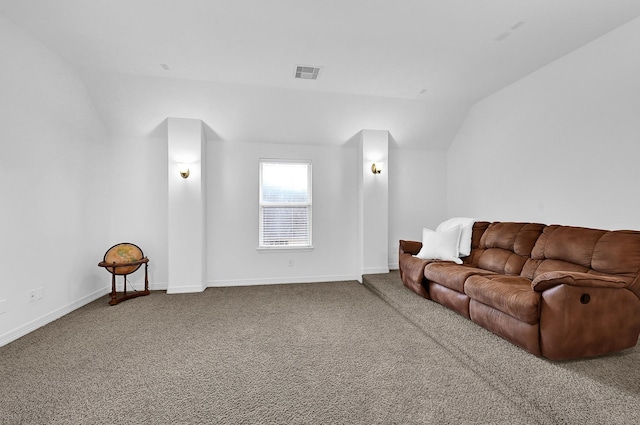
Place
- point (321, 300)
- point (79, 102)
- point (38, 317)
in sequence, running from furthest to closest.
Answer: point (321, 300)
point (79, 102)
point (38, 317)

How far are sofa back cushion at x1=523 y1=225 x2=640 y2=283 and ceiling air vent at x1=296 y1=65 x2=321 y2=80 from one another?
3.23 metres

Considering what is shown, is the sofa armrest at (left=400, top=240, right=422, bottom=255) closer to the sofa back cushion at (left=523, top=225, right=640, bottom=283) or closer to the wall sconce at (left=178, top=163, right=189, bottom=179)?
the sofa back cushion at (left=523, top=225, right=640, bottom=283)

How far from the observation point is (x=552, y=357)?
81.7 inches

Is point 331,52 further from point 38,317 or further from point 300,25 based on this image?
point 38,317

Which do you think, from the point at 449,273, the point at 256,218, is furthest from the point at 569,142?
the point at 256,218

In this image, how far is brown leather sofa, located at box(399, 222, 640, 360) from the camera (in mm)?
2057

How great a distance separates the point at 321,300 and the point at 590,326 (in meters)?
2.74

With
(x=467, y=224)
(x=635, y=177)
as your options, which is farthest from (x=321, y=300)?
(x=635, y=177)

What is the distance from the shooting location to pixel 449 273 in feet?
10.3

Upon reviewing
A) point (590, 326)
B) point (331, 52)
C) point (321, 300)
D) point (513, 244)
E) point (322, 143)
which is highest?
point (331, 52)

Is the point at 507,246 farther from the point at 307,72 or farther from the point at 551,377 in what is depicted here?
the point at 307,72

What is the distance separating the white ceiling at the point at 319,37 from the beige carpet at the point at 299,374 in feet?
9.39

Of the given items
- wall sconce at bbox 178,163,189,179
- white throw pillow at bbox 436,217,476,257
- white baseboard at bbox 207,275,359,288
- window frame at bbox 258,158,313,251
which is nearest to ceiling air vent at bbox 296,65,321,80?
window frame at bbox 258,158,313,251

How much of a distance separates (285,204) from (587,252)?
3.86 metres
